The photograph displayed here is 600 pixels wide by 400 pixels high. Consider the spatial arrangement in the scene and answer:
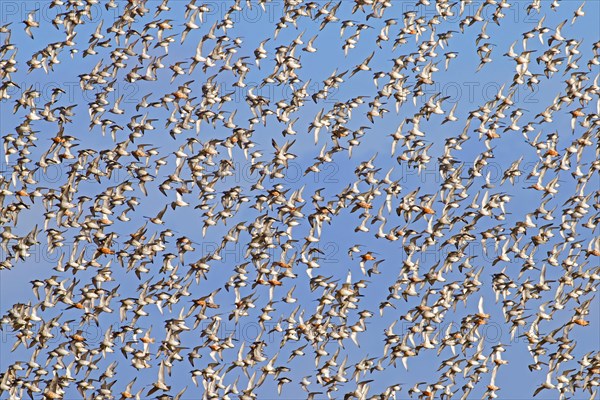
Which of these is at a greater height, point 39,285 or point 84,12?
point 84,12

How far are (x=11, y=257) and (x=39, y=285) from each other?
2.11 metres

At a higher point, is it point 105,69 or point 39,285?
point 105,69

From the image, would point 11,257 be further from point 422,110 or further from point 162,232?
point 422,110

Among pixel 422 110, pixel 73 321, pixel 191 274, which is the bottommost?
pixel 73 321

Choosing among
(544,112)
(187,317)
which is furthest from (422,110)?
(187,317)

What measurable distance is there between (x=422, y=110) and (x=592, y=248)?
1208 centimetres

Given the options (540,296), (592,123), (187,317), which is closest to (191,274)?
(187,317)

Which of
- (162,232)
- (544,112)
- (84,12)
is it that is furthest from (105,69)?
(544,112)

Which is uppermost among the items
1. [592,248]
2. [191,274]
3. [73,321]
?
[592,248]

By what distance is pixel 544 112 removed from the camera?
69688mm

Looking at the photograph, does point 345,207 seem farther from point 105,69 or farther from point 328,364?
point 105,69

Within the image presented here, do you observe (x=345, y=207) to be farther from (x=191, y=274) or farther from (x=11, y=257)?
(x=11, y=257)

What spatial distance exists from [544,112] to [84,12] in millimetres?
26254

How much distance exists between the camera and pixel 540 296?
6844 cm
